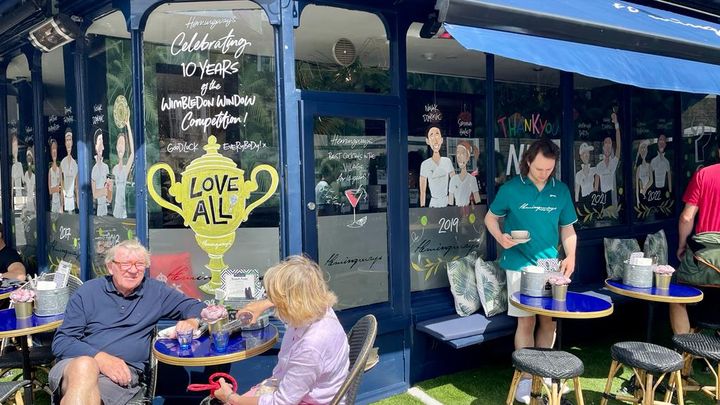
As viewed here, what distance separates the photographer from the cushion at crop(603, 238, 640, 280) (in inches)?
193

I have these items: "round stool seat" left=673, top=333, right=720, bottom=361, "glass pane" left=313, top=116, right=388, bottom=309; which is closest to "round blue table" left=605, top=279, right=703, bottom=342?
"round stool seat" left=673, top=333, right=720, bottom=361

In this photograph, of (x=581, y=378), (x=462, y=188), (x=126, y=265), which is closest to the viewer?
(x=126, y=265)

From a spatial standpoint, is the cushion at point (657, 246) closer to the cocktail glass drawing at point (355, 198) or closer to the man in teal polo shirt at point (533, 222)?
the man in teal polo shirt at point (533, 222)

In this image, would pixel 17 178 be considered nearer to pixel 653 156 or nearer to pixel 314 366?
pixel 314 366

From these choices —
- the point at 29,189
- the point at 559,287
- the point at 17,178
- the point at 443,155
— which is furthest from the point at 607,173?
the point at 17,178

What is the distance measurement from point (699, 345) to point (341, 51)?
9.25 ft

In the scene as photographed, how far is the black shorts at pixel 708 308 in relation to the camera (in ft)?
12.4

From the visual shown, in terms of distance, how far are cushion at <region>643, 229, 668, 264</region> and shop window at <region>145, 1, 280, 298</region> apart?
3580 millimetres

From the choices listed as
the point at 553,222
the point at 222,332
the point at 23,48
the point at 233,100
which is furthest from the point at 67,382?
the point at 23,48

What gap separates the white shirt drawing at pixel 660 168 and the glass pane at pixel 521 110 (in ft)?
4.80

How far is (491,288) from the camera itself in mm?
3934

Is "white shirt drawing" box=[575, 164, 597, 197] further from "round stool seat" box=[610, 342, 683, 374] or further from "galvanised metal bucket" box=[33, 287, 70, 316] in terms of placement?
"galvanised metal bucket" box=[33, 287, 70, 316]

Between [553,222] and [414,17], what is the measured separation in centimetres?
167

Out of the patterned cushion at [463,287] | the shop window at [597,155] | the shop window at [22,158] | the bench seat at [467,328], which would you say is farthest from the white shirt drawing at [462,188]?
the shop window at [22,158]
